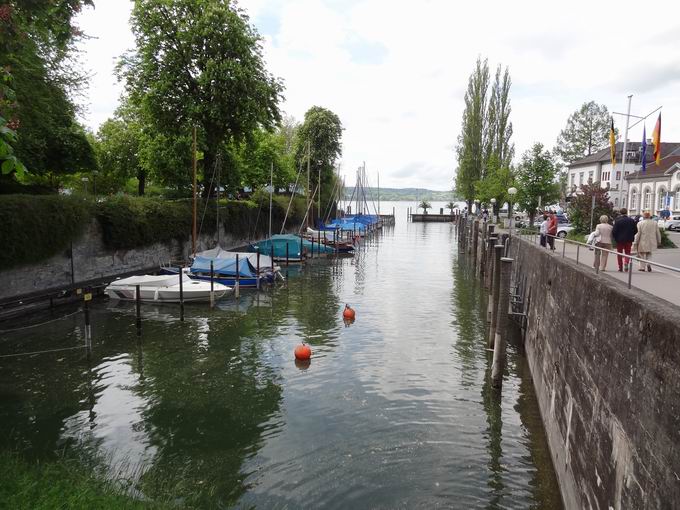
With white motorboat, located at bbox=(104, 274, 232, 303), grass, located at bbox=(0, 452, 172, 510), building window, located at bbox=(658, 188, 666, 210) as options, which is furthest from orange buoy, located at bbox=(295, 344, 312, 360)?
building window, located at bbox=(658, 188, 666, 210)

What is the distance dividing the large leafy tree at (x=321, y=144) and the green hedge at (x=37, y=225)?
46.9 metres

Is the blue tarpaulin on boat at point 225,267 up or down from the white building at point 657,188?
down

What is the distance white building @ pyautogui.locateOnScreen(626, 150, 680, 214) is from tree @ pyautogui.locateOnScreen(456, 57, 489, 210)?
21.8 m

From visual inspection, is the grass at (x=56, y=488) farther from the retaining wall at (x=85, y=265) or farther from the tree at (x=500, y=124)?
the tree at (x=500, y=124)

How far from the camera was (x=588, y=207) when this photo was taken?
3175cm

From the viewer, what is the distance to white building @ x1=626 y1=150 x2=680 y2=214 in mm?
53562

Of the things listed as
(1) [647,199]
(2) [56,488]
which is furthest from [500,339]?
(1) [647,199]

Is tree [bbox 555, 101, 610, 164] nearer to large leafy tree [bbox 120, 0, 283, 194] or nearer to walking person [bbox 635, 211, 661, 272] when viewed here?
large leafy tree [bbox 120, 0, 283, 194]

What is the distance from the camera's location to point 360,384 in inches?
577

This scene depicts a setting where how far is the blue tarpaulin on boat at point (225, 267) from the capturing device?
28.4 m

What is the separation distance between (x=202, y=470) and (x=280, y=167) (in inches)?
2147

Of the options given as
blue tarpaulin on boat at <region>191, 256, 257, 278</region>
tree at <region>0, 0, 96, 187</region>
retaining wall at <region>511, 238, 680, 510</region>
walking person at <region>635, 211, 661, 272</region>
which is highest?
tree at <region>0, 0, 96, 187</region>

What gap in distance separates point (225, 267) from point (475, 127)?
59.1 metres

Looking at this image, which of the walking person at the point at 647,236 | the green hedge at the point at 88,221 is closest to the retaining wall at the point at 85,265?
the green hedge at the point at 88,221
